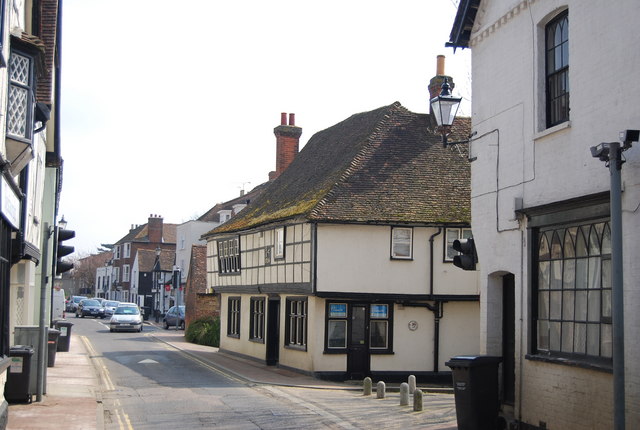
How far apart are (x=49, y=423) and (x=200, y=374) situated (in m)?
10.7

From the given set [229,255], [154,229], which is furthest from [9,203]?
[154,229]

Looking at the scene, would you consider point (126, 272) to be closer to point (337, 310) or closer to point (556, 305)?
point (337, 310)

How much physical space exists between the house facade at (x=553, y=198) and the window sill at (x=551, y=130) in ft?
0.08

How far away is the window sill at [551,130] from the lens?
1167 centimetres

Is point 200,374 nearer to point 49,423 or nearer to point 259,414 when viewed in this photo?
point 259,414

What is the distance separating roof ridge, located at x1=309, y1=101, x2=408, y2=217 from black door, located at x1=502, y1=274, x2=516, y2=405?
10612 millimetres

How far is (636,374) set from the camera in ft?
32.3

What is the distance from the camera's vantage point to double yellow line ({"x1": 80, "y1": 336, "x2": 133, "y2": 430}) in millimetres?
14539

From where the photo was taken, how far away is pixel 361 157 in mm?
26578

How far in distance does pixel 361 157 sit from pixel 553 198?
48.7ft

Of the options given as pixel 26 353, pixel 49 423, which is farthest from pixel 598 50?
pixel 26 353

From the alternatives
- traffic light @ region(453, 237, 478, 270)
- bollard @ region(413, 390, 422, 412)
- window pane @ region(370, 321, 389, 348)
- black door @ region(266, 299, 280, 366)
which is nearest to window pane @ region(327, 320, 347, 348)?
window pane @ region(370, 321, 389, 348)

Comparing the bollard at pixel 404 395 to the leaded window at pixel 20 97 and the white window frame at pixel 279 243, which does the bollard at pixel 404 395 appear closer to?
the leaded window at pixel 20 97

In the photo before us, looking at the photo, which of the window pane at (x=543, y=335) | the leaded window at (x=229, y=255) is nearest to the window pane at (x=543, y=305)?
the window pane at (x=543, y=335)
